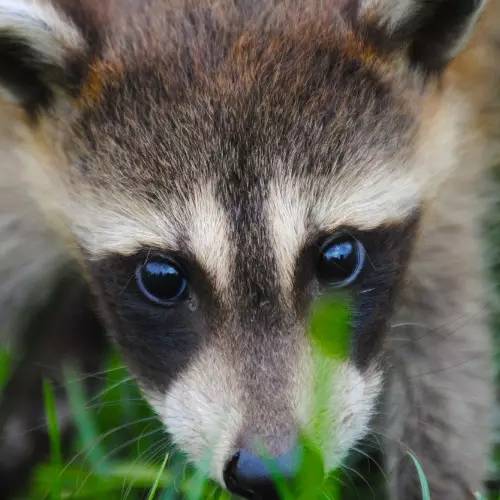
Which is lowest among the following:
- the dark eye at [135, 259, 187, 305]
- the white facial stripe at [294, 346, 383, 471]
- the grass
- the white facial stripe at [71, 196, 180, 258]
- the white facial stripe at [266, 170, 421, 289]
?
the grass

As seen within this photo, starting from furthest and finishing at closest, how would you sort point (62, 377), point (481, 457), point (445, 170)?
point (62, 377) → point (481, 457) → point (445, 170)

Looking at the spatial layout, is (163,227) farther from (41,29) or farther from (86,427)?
(86,427)

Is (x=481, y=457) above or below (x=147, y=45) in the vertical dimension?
below

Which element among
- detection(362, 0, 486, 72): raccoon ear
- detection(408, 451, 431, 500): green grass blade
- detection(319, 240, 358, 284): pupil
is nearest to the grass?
detection(408, 451, 431, 500): green grass blade

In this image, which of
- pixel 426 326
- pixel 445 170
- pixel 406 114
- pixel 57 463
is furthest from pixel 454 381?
pixel 57 463

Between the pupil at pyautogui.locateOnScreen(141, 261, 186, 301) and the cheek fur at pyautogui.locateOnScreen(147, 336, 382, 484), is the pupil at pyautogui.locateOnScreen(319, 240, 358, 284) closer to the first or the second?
the cheek fur at pyautogui.locateOnScreen(147, 336, 382, 484)

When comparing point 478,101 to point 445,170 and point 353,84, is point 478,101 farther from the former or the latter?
point 353,84

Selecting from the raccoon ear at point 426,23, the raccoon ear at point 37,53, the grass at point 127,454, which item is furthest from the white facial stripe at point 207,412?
the raccoon ear at point 426,23
